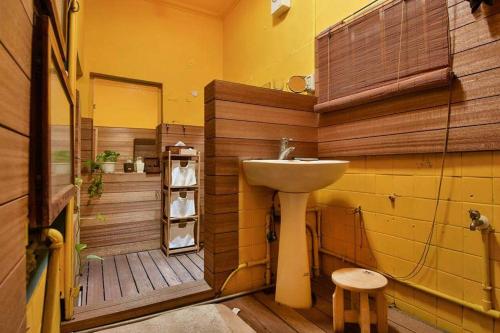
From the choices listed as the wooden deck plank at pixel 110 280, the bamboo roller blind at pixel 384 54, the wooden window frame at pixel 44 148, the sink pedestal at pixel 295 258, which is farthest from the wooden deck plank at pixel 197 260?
the wooden window frame at pixel 44 148

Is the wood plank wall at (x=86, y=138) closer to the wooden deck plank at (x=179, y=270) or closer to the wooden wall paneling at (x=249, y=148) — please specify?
the wooden deck plank at (x=179, y=270)

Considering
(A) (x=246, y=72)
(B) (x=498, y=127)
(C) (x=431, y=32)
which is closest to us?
(B) (x=498, y=127)

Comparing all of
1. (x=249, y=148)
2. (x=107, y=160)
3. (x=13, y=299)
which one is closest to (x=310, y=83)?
(x=249, y=148)

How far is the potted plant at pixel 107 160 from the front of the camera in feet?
9.16

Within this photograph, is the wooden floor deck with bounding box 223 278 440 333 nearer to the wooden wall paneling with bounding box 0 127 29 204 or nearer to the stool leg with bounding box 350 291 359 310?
the stool leg with bounding box 350 291 359 310

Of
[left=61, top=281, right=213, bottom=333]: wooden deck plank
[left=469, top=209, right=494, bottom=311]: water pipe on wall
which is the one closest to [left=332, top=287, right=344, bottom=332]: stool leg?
[left=469, top=209, right=494, bottom=311]: water pipe on wall

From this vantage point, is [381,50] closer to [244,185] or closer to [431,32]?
[431,32]

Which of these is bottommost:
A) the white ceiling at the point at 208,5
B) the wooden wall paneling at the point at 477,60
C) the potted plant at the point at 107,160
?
the potted plant at the point at 107,160

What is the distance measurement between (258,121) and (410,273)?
134 cm

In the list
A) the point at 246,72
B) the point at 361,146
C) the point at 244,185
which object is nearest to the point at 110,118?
the point at 246,72

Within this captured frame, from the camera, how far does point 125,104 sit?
3375 mm

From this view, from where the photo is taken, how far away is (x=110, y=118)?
332cm

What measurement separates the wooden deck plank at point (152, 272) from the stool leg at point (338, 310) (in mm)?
1280

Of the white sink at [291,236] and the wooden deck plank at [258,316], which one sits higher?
the white sink at [291,236]
